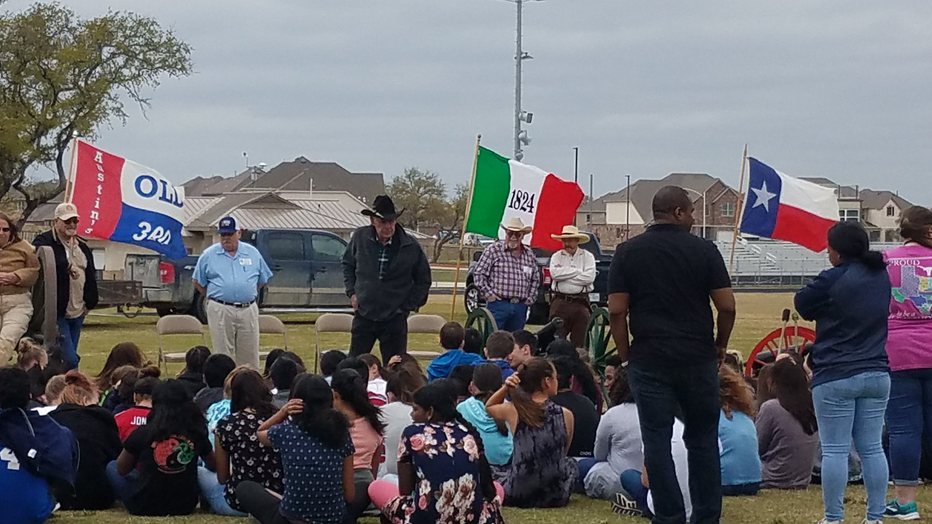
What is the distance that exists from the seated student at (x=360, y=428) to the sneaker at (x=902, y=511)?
9.61 ft

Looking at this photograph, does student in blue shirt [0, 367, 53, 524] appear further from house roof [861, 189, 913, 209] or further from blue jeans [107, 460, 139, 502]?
house roof [861, 189, 913, 209]

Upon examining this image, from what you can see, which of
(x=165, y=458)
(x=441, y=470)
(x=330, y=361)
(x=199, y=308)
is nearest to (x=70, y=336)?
(x=330, y=361)

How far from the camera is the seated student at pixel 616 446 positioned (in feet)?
24.7

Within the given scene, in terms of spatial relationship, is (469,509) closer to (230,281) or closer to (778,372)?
(778,372)

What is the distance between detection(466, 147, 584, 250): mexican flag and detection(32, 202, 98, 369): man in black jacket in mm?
5567

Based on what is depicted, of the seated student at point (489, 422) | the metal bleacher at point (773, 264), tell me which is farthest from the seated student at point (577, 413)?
the metal bleacher at point (773, 264)

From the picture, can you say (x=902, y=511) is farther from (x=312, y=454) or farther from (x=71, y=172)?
(x=71, y=172)

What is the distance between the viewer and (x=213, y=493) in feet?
23.3

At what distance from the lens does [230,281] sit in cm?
1127

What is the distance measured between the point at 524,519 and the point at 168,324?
6446 millimetres

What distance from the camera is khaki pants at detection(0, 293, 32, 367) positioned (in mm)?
9719

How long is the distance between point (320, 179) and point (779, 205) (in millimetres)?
90120

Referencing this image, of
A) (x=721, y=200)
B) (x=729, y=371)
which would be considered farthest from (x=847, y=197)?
(x=729, y=371)

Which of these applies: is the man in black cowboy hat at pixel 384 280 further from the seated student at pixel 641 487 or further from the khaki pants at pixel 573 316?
the seated student at pixel 641 487
